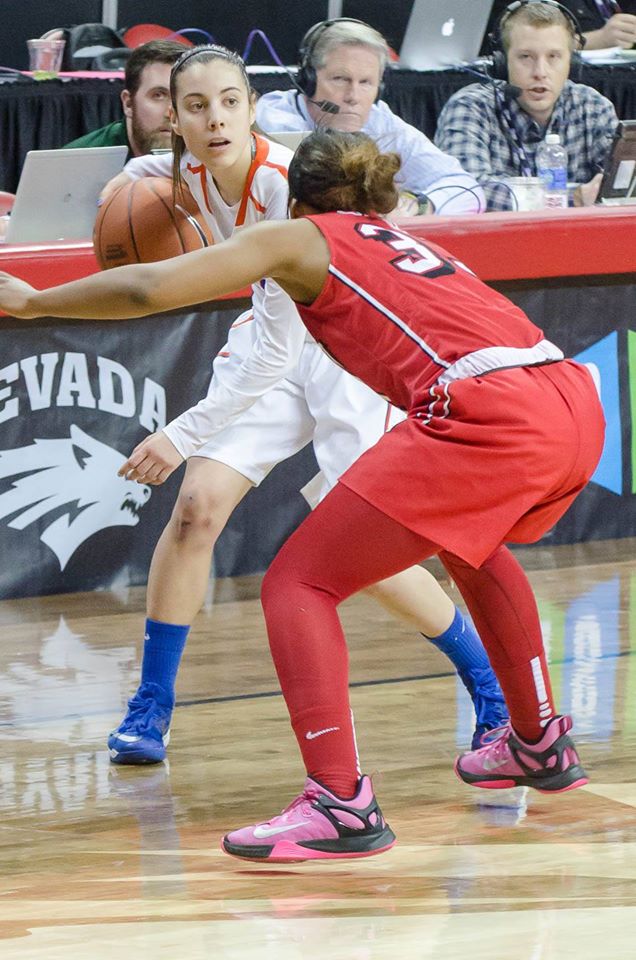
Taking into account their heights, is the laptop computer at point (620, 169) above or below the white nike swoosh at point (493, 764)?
above

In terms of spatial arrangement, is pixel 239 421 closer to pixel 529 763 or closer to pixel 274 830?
pixel 529 763

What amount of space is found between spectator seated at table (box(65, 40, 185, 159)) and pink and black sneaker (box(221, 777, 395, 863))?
336 centimetres

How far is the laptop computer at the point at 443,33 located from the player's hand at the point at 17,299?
18.7ft

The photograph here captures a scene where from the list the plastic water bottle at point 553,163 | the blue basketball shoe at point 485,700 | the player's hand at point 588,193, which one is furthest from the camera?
the plastic water bottle at point 553,163

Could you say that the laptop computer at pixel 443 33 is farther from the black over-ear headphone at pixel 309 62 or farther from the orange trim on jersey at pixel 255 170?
the orange trim on jersey at pixel 255 170

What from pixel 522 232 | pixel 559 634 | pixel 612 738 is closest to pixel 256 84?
pixel 522 232

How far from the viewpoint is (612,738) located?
3.59 metres

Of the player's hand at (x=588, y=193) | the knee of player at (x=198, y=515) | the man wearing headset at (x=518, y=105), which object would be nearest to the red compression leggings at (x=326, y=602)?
the knee of player at (x=198, y=515)

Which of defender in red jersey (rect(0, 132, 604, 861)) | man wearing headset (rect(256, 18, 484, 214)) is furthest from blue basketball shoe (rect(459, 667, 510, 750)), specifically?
man wearing headset (rect(256, 18, 484, 214))

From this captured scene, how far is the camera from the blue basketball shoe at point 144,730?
3490mm

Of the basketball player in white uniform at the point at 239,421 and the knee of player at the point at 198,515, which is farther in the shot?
the knee of player at the point at 198,515

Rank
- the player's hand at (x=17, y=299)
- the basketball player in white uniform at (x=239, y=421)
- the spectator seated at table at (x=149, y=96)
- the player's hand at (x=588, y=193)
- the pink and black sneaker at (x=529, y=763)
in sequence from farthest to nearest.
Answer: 1. the player's hand at (x=588, y=193)
2. the spectator seated at table at (x=149, y=96)
3. the basketball player in white uniform at (x=239, y=421)
4. the pink and black sneaker at (x=529, y=763)
5. the player's hand at (x=17, y=299)

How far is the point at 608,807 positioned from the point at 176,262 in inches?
50.3

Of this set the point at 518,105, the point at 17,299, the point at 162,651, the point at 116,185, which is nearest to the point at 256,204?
the point at 116,185
